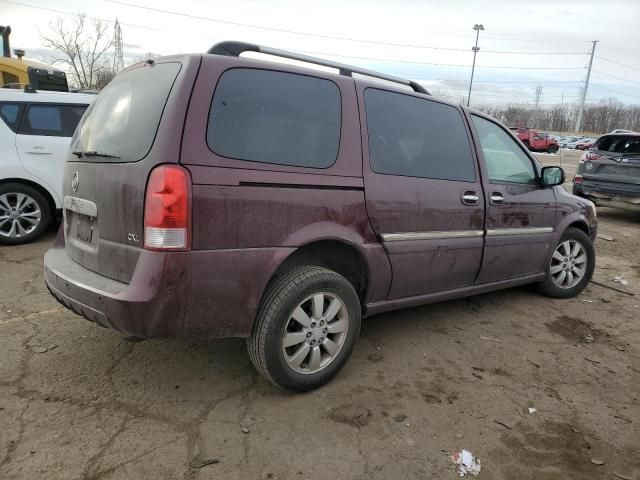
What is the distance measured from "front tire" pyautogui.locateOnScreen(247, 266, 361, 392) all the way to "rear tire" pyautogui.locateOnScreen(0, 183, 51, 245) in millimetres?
4399

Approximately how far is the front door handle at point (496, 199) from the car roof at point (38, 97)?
4555mm

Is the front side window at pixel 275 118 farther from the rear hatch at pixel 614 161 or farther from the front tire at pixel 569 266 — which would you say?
the rear hatch at pixel 614 161

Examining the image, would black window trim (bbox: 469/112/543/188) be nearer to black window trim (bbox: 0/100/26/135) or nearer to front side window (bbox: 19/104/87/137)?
front side window (bbox: 19/104/87/137)

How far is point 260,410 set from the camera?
9.02 feet

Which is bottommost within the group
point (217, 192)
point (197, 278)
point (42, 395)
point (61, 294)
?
point (42, 395)

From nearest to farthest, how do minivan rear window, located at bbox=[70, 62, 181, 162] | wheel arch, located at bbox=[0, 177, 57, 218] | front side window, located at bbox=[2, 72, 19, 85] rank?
1. minivan rear window, located at bbox=[70, 62, 181, 162]
2. wheel arch, located at bbox=[0, 177, 57, 218]
3. front side window, located at bbox=[2, 72, 19, 85]

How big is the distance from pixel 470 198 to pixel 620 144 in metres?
7.61

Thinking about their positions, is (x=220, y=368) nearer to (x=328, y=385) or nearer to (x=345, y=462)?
(x=328, y=385)

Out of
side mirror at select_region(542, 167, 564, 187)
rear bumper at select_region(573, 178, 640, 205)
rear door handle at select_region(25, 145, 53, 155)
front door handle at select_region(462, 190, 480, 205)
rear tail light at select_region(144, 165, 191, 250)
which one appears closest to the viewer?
rear tail light at select_region(144, 165, 191, 250)

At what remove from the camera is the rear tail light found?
2338 mm

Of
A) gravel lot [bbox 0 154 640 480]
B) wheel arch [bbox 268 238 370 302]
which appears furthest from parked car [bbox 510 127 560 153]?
wheel arch [bbox 268 238 370 302]

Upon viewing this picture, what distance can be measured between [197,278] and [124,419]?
0.89 m

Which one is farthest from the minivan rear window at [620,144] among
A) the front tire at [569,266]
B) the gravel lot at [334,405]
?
the gravel lot at [334,405]

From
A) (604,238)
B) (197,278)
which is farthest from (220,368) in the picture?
(604,238)
